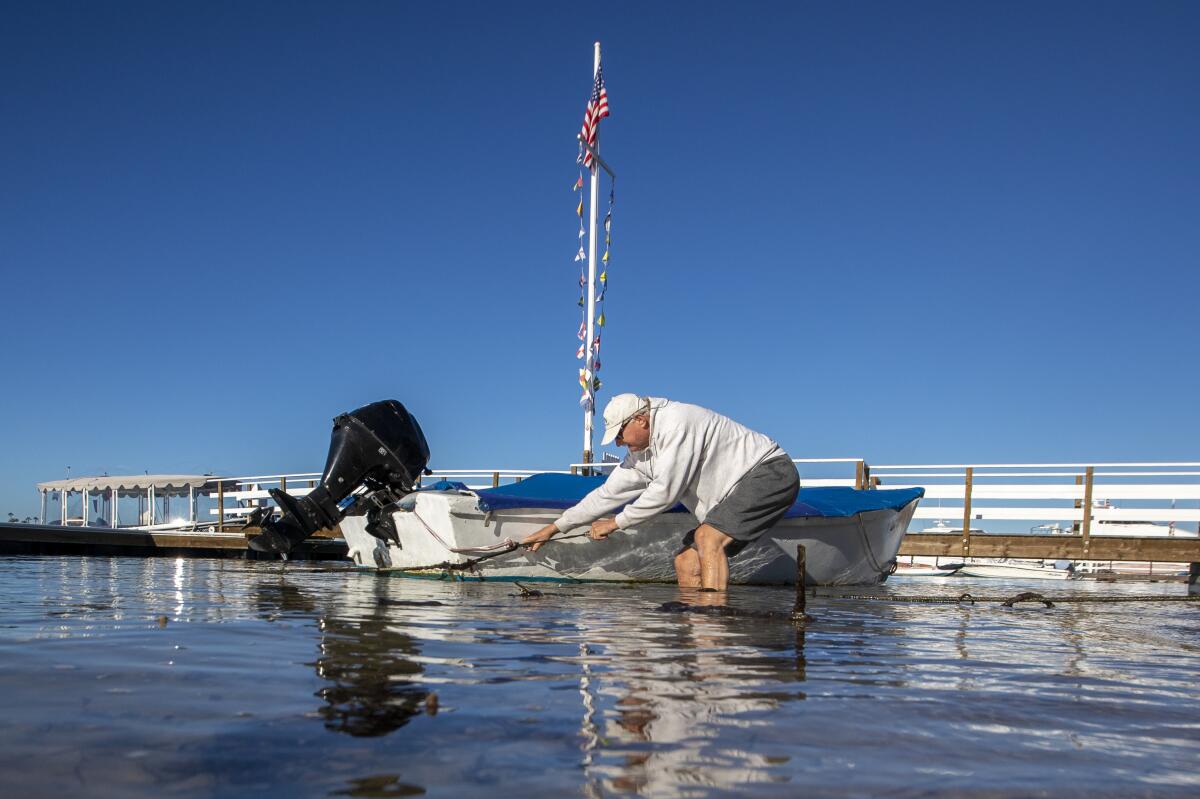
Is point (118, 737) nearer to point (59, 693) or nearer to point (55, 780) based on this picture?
point (55, 780)

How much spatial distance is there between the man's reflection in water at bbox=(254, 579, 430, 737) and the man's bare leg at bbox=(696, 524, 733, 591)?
251 centimetres

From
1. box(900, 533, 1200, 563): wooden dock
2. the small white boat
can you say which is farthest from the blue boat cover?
A: box(900, 533, 1200, 563): wooden dock

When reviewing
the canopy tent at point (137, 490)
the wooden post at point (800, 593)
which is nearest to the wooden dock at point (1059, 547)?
the wooden post at point (800, 593)

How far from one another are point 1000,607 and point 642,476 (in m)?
2.61

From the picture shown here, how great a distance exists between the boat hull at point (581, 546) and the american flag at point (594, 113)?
33.2ft

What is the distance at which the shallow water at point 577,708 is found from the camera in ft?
5.02

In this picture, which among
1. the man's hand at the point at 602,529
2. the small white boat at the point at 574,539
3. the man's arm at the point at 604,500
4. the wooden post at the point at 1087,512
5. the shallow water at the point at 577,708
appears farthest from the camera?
the wooden post at the point at 1087,512

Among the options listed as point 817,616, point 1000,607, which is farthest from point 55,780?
point 1000,607

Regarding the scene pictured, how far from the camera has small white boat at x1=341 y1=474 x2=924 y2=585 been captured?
26.9ft

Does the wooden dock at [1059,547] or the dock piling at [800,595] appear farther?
the wooden dock at [1059,547]

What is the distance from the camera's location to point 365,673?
2.59 metres

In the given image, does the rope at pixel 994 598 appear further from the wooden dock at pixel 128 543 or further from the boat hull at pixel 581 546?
the wooden dock at pixel 128 543

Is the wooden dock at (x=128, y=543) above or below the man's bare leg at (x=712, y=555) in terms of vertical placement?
A: below

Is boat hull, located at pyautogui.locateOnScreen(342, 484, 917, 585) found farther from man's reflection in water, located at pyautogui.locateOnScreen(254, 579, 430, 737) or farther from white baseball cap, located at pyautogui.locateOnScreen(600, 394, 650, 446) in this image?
man's reflection in water, located at pyautogui.locateOnScreen(254, 579, 430, 737)
